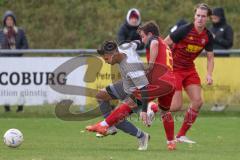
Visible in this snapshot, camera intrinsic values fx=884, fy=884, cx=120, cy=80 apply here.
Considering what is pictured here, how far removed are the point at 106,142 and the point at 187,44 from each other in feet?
7.06

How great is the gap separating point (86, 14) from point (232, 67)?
1137cm

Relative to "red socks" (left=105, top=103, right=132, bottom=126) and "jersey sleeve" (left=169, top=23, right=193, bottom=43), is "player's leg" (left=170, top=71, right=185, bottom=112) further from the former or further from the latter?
"red socks" (left=105, top=103, right=132, bottom=126)

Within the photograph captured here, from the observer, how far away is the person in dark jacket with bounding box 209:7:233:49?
22.1 meters

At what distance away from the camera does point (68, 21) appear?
31.1 m

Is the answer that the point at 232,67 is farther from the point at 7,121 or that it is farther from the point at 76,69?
the point at 7,121

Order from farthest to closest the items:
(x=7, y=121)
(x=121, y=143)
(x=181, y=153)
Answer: (x=7, y=121) → (x=121, y=143) → (x=181, y=153)

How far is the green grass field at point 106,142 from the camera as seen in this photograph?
11.9 m

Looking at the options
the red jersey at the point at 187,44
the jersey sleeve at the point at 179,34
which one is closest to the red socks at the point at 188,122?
the red jersey at the point at 187,44

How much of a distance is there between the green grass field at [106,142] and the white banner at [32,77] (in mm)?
570

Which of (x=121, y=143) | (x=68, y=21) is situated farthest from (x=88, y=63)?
(x=68, y=21)

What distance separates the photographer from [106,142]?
1474 cm

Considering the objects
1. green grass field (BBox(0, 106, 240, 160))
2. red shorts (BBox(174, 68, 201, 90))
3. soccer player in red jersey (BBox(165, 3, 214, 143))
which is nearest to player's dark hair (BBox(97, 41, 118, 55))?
green grass field (BBox(0, 106, 240, 160))

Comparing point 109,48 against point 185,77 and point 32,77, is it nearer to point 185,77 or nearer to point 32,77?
point 185,77

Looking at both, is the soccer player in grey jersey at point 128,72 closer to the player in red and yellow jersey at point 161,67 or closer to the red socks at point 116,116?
the red socks at point 116,116
